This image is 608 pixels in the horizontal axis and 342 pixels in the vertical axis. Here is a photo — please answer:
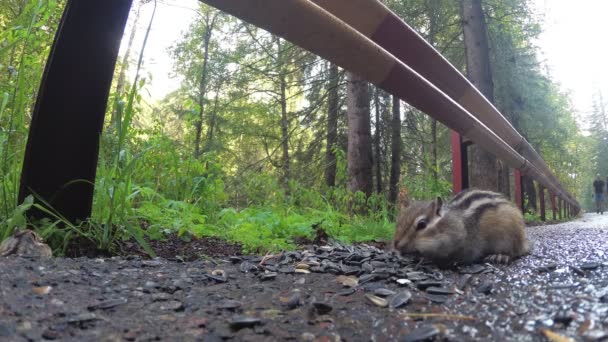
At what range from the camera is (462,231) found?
2760 millimetres

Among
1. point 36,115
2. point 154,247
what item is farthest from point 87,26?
A: point 154,247

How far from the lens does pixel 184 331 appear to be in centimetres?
128

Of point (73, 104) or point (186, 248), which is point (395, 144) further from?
point (73, 104)

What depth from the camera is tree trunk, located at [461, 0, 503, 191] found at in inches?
344

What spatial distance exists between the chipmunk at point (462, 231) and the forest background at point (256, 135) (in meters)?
0.96

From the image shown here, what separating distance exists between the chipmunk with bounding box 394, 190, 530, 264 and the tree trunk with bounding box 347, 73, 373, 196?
431 centimetres

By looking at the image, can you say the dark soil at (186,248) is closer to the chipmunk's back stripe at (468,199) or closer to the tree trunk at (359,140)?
the chipmunk's back stripe at (468,199)

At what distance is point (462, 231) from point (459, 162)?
145 centimetres

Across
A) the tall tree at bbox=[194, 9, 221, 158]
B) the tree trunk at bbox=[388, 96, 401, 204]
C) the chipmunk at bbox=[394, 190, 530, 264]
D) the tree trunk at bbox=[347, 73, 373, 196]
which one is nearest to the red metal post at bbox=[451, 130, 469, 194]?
the chipmunk at bbox=[394, 190, 530, 264]

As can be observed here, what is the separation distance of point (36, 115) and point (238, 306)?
1517 mm

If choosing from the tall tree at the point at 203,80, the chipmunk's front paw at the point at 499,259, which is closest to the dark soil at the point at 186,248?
the chipmunk's front paw at the point at 499,259

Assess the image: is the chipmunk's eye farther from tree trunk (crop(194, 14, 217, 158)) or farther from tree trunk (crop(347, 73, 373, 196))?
tree trunk (crop(194, 14, 217, 158))

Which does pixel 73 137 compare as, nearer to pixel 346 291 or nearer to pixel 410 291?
→ pixel 346 291

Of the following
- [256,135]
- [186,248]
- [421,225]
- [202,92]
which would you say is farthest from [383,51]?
[256,135]
